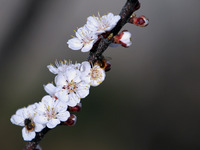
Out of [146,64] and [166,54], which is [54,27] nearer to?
[146,64]

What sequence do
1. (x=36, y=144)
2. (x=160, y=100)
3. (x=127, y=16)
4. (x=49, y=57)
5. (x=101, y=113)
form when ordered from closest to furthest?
(x=127, y=16) < (x=36, y=144) < (x=101, y=113) < (x=160, y=100) < (x=49, y=57)

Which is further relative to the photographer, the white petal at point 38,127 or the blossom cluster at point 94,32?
the white petal at point 38,127

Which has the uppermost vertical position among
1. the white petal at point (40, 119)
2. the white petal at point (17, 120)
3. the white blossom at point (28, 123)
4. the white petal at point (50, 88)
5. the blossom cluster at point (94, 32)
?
the blossom cluster at point (94, 32)

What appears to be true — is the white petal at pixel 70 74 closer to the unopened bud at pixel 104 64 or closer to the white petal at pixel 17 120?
the unopened bud at pixel 104 64

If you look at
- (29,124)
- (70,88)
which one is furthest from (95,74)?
(29,124)

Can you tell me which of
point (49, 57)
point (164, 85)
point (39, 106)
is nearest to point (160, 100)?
point (164, 85)

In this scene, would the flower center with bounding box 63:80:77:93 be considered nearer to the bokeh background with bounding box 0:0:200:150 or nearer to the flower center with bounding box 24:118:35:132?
the flower center with bounding box 24:118:35:132

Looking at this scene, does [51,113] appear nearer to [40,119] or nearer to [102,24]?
[40,119]

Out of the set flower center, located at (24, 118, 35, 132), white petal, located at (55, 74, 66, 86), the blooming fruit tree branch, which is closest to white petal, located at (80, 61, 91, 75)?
the blooming fruit tree branch

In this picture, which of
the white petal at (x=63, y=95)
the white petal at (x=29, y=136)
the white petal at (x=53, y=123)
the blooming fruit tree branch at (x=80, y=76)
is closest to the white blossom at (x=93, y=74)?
the blooming fruit tree branch at (x=80, y=76)
